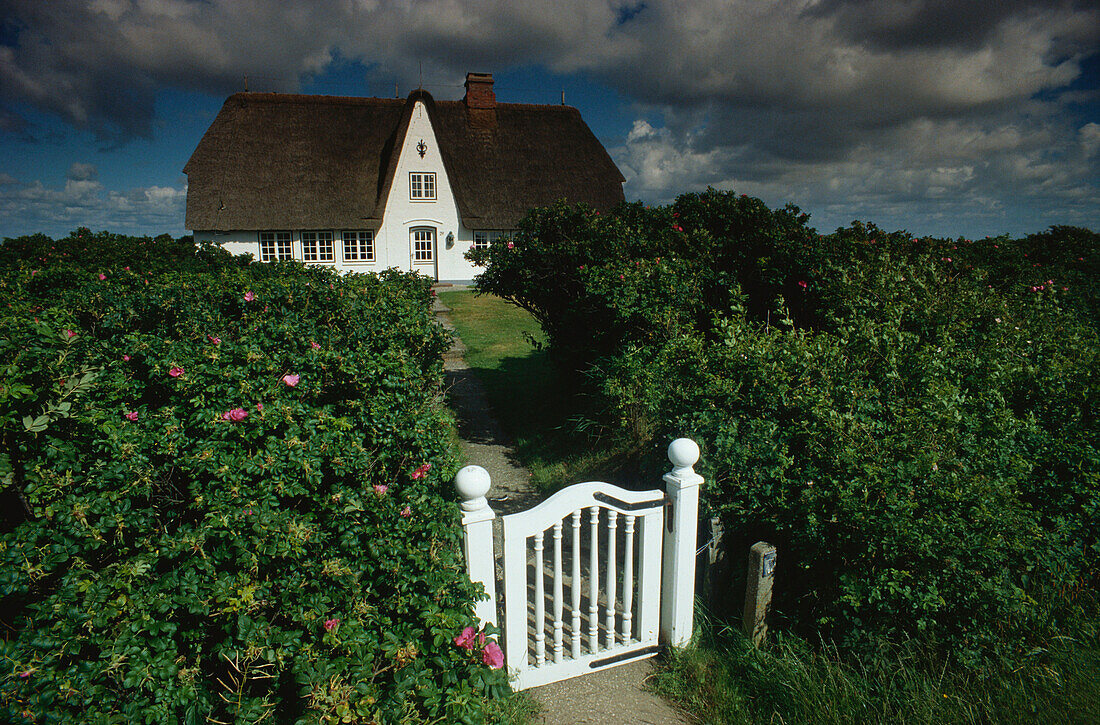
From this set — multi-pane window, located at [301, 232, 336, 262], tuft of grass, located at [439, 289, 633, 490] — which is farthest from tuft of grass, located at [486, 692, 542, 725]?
multi-pane window, located at [301, 232, 336, 262]

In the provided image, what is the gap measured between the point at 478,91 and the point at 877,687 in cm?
2710

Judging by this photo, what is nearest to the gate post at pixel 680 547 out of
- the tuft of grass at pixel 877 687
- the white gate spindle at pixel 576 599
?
the tuft of grass at pixel 877 687

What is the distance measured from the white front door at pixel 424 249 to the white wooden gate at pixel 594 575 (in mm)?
21068

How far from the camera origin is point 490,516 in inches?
107

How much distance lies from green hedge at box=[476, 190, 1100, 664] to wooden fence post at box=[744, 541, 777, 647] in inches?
6.5

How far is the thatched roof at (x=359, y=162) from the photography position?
2184 cm

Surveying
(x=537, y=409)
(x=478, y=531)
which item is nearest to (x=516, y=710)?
(x=478, y=531)

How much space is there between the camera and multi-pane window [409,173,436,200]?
74.3 ft

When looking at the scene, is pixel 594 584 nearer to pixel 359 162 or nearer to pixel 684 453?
pixel 684 453

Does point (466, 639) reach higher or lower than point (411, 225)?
lower

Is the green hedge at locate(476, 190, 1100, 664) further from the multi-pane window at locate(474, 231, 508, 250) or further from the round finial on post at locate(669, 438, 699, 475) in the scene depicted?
the multi-pane window at locate(474, 231, 508, 250)

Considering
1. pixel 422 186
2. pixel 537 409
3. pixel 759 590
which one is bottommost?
pixel 759 590

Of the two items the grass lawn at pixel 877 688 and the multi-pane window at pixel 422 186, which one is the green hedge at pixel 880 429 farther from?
the multi-pane window at pixel 422 186

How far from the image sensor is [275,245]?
22.4 meters
